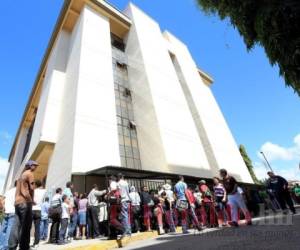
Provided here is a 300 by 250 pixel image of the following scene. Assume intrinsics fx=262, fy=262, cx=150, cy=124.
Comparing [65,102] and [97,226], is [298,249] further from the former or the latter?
[65,102]

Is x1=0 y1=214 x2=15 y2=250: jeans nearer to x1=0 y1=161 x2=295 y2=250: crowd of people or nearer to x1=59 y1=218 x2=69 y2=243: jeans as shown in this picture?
x1=0 y1=161 x2=295 y2=250: crowd of people

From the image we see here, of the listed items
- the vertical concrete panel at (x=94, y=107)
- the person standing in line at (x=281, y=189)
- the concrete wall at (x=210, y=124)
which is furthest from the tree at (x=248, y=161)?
the person standing in line at (x=281, y=189)

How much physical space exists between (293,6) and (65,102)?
1706 cm

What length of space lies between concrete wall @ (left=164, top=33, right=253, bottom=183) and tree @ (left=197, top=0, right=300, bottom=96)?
20.7m

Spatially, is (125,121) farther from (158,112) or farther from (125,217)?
(125,217)

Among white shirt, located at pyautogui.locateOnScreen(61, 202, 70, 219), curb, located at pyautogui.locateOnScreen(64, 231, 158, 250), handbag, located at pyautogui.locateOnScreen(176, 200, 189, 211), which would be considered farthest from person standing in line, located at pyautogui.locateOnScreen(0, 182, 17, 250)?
handbag, located at pyautogui.locateOnScreen(176, 200, 189, 211)

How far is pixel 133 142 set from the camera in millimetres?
19375

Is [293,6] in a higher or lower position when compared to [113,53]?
lower

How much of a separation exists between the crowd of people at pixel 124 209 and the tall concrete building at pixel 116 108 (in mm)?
3956

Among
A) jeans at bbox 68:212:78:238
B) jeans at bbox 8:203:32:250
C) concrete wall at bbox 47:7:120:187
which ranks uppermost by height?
concrete wall at bbox 47:7:120:187

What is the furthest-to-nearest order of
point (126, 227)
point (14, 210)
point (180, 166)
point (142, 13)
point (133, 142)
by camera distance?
point (142, 13), point (133, 142), point (180, 166), point (126, 227), point (14, 210)

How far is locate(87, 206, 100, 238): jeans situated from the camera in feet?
30.2

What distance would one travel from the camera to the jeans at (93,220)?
30.2 feet

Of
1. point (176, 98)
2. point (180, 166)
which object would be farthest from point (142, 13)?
point (180, 166)
